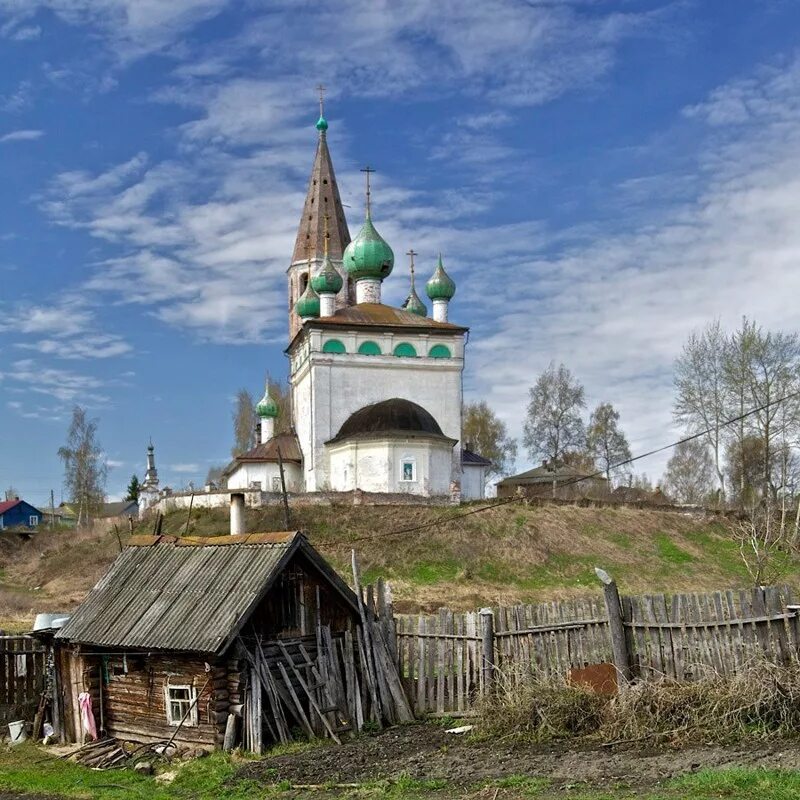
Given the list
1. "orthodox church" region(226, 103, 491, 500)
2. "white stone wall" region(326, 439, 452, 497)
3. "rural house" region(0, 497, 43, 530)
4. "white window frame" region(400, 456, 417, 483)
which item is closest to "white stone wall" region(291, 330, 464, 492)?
"orthodox church" region(226, 103, 491, 500)

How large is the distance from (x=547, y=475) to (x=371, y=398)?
15.6m

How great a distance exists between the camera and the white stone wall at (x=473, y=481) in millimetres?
47897

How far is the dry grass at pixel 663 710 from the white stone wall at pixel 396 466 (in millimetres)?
28730

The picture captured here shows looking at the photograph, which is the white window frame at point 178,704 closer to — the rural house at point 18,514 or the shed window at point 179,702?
the shed window at point 179,702

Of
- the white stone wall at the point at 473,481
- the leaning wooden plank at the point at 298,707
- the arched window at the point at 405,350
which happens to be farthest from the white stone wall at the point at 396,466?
the leaning wooden plank at the point at 298,707

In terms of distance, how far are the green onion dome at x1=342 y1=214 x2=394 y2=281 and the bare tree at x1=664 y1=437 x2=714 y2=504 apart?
2520 centimetres

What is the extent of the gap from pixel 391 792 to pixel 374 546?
83.2 feet

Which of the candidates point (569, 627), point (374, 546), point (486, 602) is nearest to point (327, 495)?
point (374, 546)

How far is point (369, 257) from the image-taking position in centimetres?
4988

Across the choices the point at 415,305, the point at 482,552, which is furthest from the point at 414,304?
the point at 482,552

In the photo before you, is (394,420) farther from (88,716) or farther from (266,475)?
(88,716)

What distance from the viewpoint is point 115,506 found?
106m

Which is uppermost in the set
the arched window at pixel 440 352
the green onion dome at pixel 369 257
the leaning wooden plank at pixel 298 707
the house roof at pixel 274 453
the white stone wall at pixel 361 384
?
the green onion dome at pixel 369 257

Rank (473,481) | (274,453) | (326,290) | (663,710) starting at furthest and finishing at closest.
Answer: (473,481) < (326,290) < (274,453) < (663,710)
